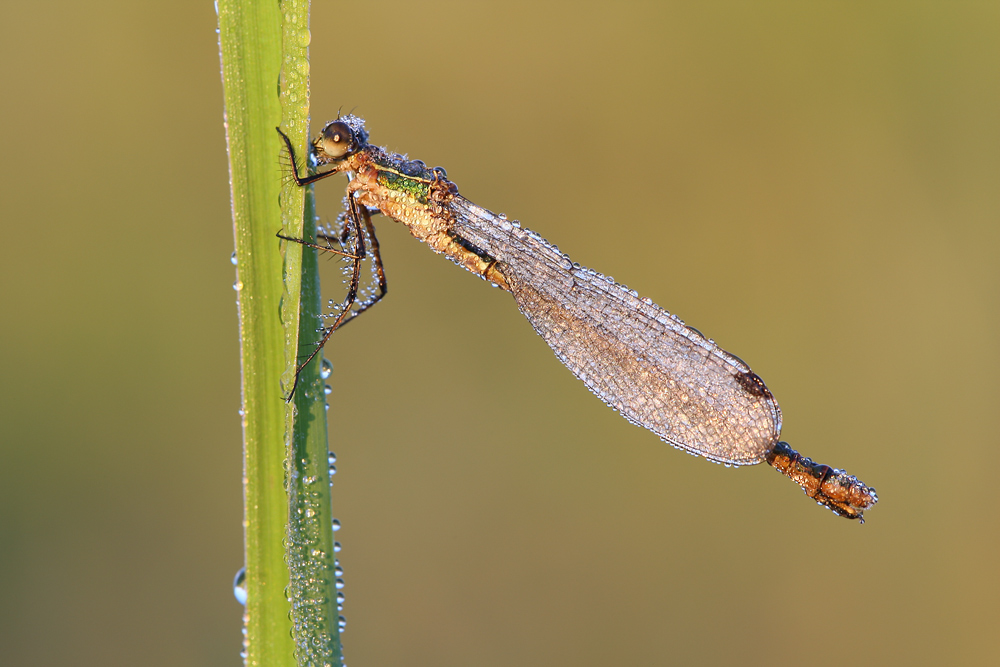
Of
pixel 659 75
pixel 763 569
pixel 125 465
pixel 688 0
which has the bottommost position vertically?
pixel 763 569

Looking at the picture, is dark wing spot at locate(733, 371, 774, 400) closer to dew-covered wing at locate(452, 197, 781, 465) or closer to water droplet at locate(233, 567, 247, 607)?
dew-covered wing at locate(452, 197, 781, 465)

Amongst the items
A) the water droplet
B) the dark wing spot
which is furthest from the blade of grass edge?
the dark wing spot

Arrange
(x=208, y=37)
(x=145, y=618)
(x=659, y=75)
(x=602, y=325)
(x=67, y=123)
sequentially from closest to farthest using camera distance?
(x=602, y=325) → (x=145, y=618) → (x=67, y=123) → (x=208, y=37) → (x=659, y=75)

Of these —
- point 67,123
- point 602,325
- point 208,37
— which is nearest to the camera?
point 602,325

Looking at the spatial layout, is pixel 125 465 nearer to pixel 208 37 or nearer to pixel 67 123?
pixel 67 123

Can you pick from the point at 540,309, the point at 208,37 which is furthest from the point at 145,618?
the point at 208,37
